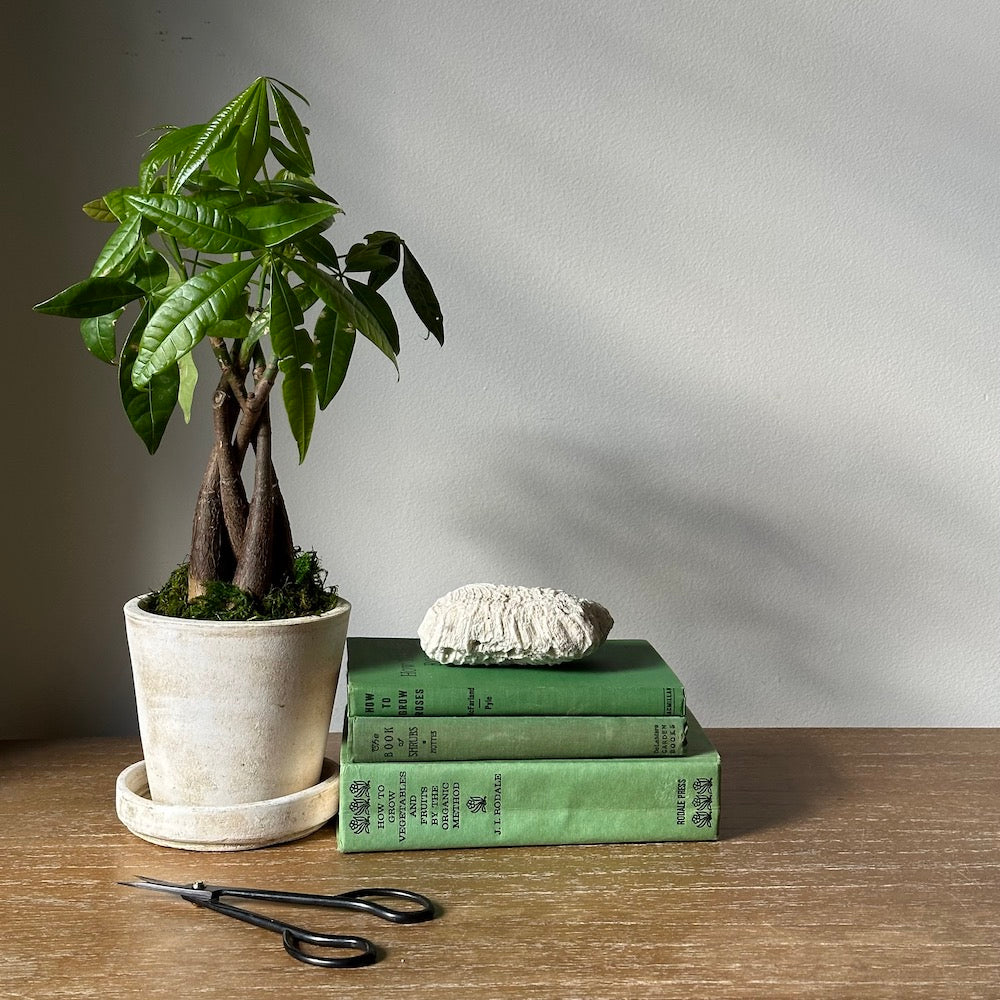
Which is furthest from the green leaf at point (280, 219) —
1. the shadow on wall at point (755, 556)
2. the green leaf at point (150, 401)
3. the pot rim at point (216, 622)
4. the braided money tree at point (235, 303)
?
the shadow on wall at point (755, 556)

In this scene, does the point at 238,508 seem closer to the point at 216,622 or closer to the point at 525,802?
the point at 216,622

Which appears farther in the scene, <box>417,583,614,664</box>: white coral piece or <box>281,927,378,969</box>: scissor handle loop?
<box>417,583,614,664</box>: white coral piece

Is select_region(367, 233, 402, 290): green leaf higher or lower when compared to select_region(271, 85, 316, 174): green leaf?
lower

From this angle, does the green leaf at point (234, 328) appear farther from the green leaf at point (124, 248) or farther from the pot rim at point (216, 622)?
the pot rim at point (216, 622)

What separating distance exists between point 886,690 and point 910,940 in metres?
0.54

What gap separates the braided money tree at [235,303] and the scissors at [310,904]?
19 centimetres

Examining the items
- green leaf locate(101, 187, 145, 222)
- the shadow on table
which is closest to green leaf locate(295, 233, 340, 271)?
green leaf locate(101, 187, 145, 222)

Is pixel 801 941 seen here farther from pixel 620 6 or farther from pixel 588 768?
pixel 620 6

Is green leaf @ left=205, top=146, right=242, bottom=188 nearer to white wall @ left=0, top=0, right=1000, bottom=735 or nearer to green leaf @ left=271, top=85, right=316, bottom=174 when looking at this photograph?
green leaf @ left=271, top=85, right=316, bottom=174

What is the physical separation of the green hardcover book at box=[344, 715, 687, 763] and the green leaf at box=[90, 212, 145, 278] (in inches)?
12.7

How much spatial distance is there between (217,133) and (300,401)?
169mm

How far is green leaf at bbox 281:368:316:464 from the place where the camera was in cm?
63

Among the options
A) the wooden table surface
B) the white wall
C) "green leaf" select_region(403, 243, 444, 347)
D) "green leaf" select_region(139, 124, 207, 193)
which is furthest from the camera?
the white wall

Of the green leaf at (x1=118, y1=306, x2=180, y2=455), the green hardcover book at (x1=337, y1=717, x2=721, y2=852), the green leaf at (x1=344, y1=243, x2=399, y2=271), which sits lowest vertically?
the green hardcover book at (x1=337, y1=717, x2=721, y2=852)
